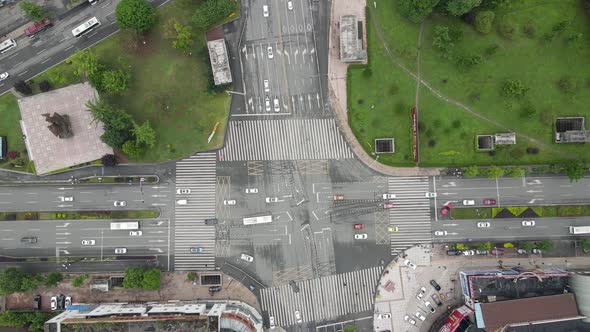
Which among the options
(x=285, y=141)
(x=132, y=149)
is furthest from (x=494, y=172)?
(x=132, y=149)

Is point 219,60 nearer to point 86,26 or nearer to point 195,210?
point 86,26

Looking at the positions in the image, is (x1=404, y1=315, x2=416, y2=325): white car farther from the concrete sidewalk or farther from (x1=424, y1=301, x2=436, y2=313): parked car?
the concrete sidewalk

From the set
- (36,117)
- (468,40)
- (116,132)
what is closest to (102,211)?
(116,132)

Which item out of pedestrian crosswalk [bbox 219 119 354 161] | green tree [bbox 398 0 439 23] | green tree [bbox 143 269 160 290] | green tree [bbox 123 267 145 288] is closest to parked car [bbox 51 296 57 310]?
green tree [bbox 123 267 145 288]

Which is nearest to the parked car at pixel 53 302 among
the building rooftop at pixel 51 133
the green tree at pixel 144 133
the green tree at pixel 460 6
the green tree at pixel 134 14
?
the building rooftop at pixel 51 133

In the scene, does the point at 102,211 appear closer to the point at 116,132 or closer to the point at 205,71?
the point at 116,132

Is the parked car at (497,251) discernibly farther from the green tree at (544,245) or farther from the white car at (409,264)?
the white car at (409,264)
